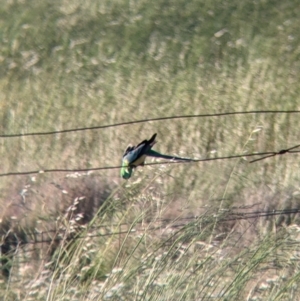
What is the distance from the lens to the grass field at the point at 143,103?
576 centimetres

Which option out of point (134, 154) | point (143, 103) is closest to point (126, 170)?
point (134, 154)

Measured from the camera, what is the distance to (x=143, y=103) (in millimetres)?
6547

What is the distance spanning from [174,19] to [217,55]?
23.4 inches

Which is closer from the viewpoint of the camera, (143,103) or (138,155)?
(138,155)

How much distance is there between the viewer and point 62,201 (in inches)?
237

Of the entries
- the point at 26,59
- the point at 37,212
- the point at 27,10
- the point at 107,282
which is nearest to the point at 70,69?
the point at 26,59

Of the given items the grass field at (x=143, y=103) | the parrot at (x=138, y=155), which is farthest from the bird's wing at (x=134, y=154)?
the grass field at (x=143, y=103)

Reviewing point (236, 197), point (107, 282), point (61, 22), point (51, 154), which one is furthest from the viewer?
point (61, 22)

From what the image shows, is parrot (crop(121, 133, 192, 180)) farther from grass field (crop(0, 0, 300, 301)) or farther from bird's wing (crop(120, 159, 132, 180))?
grass field (crop(0, 0, 300, 301))

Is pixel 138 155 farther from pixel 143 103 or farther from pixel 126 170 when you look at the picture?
pixel 143 103

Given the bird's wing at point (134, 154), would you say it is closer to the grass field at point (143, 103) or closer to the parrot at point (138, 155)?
the parrot at point (138, 155)

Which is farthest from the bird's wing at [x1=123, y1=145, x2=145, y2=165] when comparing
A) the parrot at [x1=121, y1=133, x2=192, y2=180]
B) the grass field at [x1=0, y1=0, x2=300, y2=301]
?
the grass field at [x1=0, y1=0, x2=300, y2=301]

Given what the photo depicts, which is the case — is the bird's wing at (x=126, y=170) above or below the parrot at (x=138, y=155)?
below

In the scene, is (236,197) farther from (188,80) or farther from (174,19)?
(174,19)
